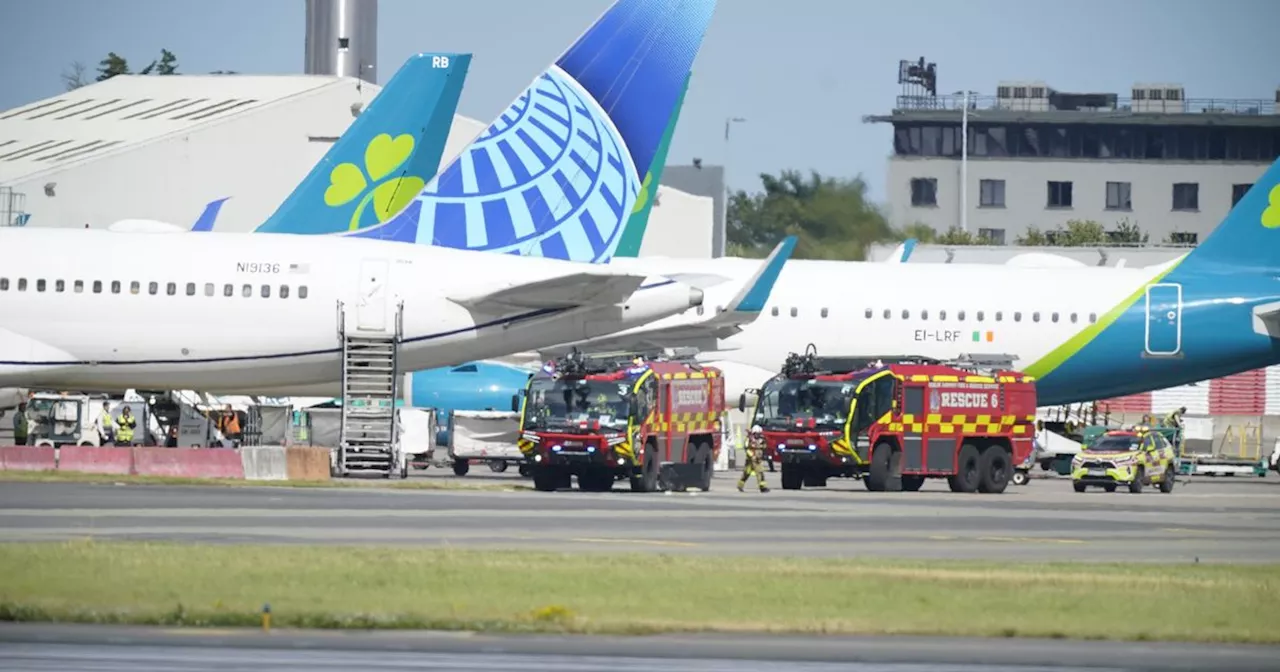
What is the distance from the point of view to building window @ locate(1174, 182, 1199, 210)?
14612cm

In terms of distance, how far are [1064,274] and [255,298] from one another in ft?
90.4

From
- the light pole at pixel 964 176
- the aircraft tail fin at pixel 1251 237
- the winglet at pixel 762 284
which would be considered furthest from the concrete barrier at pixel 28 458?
the light pole at pixel 964 176

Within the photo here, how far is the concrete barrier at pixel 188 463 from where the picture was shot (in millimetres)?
41750

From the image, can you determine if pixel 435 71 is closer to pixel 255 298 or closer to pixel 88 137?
pixel 255 298

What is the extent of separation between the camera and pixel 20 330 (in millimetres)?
44219

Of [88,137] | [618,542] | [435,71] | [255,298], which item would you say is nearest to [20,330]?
[255,298]

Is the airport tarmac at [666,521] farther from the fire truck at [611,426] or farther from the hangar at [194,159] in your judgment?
the hangar at [194,159]

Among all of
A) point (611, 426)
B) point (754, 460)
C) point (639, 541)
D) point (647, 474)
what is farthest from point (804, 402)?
point (639, 541)

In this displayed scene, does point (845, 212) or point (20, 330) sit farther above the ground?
point (845, 212)

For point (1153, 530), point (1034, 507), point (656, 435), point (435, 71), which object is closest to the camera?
point (1153, 530)

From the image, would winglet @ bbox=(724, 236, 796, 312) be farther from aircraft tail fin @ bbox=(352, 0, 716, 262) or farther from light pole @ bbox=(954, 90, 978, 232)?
light pole @ bbox=(954, 90, 978, 232)

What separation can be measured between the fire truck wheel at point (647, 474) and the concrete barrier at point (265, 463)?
7.51 metres

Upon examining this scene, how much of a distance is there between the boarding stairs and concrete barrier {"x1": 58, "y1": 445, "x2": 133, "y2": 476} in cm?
486

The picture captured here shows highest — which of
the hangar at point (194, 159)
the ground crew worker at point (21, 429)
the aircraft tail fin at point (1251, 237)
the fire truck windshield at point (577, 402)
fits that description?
the hangar at point (194, 159)
